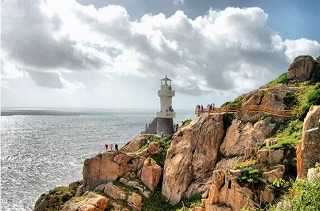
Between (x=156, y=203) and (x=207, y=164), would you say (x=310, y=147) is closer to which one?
(x=207, y=164)

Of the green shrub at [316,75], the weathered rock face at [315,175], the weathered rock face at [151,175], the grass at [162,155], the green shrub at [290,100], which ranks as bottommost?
the weathered rock face at [151,175]

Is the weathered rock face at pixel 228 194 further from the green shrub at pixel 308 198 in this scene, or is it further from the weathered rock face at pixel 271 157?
the green shrub at pixel 308 198

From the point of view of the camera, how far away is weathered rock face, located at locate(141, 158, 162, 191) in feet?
128

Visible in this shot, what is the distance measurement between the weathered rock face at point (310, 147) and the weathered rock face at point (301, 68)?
2613cm

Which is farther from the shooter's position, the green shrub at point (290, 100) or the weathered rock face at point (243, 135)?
the green shrub at point (290, 100)

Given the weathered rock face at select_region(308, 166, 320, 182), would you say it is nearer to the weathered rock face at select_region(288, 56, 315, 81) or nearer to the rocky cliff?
the rocky cliff

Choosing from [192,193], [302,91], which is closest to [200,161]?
[192,193]

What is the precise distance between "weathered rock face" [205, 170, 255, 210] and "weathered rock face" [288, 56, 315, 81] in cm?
2588

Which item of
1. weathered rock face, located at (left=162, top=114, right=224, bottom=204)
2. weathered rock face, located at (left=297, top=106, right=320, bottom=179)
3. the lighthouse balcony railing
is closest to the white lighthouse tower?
the lighthouse balcony railing

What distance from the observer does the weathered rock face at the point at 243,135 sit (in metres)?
35.8

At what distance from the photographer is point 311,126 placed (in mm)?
23500

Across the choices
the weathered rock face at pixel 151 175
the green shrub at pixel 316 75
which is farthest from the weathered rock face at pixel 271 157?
the green shrub at pixel 316 75

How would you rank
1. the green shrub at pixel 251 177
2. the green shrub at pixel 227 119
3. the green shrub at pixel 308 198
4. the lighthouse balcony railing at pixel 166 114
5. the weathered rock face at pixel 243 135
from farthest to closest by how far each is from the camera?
the lighthouse balcony railing at pixel 166 114 < the green shrub at pixel 227 119 < the weathered rock face at pixel 243 135 < the green shrub at pixel 251 177 < the green shrub at pixel 308 198

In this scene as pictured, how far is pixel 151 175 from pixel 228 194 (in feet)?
44.1
